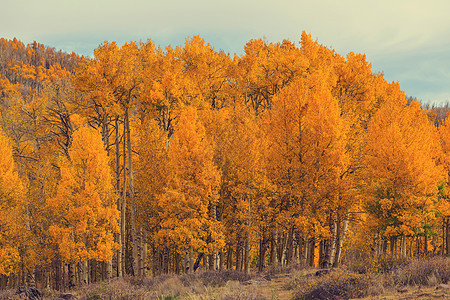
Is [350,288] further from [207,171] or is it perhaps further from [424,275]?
[207,171]

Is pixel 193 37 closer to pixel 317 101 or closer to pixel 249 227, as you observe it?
pixel 317 101

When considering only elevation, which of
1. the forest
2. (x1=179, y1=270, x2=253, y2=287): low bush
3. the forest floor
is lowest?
(x1=179, y1=270, x2=253, y2=287): low bush

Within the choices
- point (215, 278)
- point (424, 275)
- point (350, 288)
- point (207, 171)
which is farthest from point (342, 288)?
point (207, 171)

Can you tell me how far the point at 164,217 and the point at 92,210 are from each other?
4.79 m

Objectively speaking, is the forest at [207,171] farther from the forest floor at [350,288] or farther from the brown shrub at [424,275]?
the forest floor at [350,288]

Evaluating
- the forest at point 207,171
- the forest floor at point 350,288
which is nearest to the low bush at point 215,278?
the forest floor at point 350,288

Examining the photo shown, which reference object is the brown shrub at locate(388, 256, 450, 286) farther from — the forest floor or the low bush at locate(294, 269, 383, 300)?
the low bush at locate(294, 269, 383, 300)

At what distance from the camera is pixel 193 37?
29.9 metres

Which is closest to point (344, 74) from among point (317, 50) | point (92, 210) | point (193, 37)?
point (317, 50)

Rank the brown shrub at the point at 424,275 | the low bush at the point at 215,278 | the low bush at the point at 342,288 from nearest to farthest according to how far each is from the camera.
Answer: the low bush at the point at 342,288 < the brown shrub at the point at 424,275 < the low bush at the point at 215,278

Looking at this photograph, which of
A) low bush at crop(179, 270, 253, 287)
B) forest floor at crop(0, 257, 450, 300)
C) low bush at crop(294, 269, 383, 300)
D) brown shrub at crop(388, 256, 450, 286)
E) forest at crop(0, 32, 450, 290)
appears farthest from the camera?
forest at crop(0, 32, 450, 290)

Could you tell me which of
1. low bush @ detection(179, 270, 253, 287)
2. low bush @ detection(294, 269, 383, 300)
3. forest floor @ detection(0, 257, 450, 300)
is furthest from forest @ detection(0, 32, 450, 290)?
low bush @ detection(294, 269, 383, 300)

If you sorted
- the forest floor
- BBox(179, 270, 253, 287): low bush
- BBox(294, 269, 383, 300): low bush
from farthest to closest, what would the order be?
BBox(179, 270, 253, 287): low bush, BBox(294, 269, 383, 300): low bush, the forest floor

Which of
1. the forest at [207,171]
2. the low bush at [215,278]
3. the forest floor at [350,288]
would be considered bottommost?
the low bush at [215,278]
